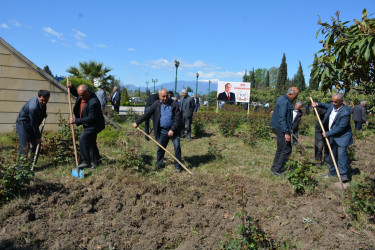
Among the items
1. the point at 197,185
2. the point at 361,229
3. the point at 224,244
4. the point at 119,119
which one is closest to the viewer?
the point at 224,244

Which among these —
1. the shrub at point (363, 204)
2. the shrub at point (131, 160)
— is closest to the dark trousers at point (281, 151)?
the shrub at point (363, 204)

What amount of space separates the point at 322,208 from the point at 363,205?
0.58 metres

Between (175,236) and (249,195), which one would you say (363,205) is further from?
(175,236)

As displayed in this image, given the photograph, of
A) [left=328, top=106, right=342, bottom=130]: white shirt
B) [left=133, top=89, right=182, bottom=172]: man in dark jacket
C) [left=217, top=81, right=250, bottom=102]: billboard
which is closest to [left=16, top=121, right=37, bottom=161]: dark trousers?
[left=133, top=89, right=182, bottom=172]: man in dark jacket

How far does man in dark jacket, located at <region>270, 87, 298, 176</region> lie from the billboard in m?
17.7

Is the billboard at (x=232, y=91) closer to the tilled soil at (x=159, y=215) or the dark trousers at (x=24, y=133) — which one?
the tilled soil at (x=159, y=215)

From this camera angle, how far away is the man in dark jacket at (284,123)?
572 centimetres

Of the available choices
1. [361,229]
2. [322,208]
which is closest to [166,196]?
[322,208]

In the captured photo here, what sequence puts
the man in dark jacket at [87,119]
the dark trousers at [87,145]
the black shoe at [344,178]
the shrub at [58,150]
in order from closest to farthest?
the man in dark jacket at [87,119] → the dark trousers at [87,145] → the black shoe at [344,178] → the shrub at [58,150]

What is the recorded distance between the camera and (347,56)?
3123 millimetres

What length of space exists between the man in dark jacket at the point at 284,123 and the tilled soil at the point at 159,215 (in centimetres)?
77

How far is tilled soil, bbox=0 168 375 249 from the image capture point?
334 cm

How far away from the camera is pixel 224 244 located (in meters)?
3.13

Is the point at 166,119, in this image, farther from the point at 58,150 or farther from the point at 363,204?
the point at 363,204
